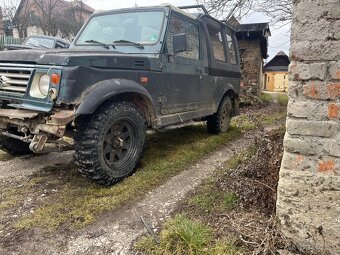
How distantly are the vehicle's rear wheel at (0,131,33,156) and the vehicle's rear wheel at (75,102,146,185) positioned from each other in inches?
67.4

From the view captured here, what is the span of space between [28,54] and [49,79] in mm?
500

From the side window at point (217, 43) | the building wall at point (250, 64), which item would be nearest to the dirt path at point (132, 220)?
the side window at point (217, 43)

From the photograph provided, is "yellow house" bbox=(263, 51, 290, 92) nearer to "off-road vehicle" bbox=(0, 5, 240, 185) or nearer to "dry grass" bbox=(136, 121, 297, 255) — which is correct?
"off-road vehicle" bbox=(0, 5, 240, 185)

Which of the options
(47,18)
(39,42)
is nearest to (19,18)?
(47,18)

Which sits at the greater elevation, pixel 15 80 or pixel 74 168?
pixel 15 80

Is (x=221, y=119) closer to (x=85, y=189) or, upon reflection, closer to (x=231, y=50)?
(x=231, y=50)

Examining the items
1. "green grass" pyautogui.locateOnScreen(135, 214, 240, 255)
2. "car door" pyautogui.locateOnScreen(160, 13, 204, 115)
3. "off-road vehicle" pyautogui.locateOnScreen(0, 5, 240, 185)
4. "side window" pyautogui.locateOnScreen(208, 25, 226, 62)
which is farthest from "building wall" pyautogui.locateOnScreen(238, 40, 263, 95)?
"green grass" pyautogui.locateOnScreen(135, 214, 240, 255)

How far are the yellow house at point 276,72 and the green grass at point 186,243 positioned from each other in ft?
117

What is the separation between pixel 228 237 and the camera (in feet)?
8.45

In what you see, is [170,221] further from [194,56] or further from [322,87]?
[194,56]

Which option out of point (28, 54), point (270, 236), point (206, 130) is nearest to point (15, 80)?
point (28, 54)

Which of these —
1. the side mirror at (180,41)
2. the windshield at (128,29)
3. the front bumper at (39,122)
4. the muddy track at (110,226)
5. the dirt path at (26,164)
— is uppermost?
the windshield at (128,29)

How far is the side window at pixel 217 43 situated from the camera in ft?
18.9

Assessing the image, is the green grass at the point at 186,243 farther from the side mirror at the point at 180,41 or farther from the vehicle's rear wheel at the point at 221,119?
the vehicle's rear wheel at the point at 221,119
